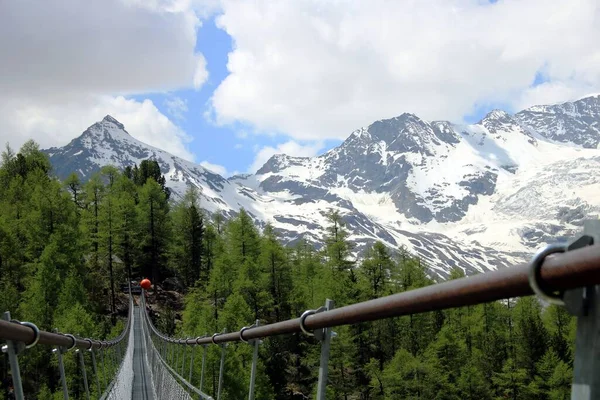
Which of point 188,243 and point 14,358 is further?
point 188,243

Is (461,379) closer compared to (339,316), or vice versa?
(339,316)

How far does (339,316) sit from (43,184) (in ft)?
182

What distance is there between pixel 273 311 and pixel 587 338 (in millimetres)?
41101

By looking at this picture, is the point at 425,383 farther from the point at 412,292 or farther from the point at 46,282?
the point at 412,292

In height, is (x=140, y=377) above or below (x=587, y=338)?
below

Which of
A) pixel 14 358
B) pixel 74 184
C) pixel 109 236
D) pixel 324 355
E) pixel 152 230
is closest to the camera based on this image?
pixel 324 355

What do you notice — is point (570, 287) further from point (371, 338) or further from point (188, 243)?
point (188, 243)

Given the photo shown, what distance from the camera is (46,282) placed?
33.7 metres

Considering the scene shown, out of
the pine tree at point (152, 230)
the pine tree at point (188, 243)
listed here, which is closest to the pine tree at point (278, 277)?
the pine tree at point (188, 243)

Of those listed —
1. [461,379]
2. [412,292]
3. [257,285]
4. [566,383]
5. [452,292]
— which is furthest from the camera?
[257,285]

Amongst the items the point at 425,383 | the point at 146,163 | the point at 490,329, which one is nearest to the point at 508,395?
the point at 425,383

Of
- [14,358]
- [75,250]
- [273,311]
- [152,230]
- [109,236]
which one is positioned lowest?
[273,311]

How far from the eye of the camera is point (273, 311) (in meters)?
41.4

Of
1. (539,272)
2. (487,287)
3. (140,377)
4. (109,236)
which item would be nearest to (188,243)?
(109,236)
